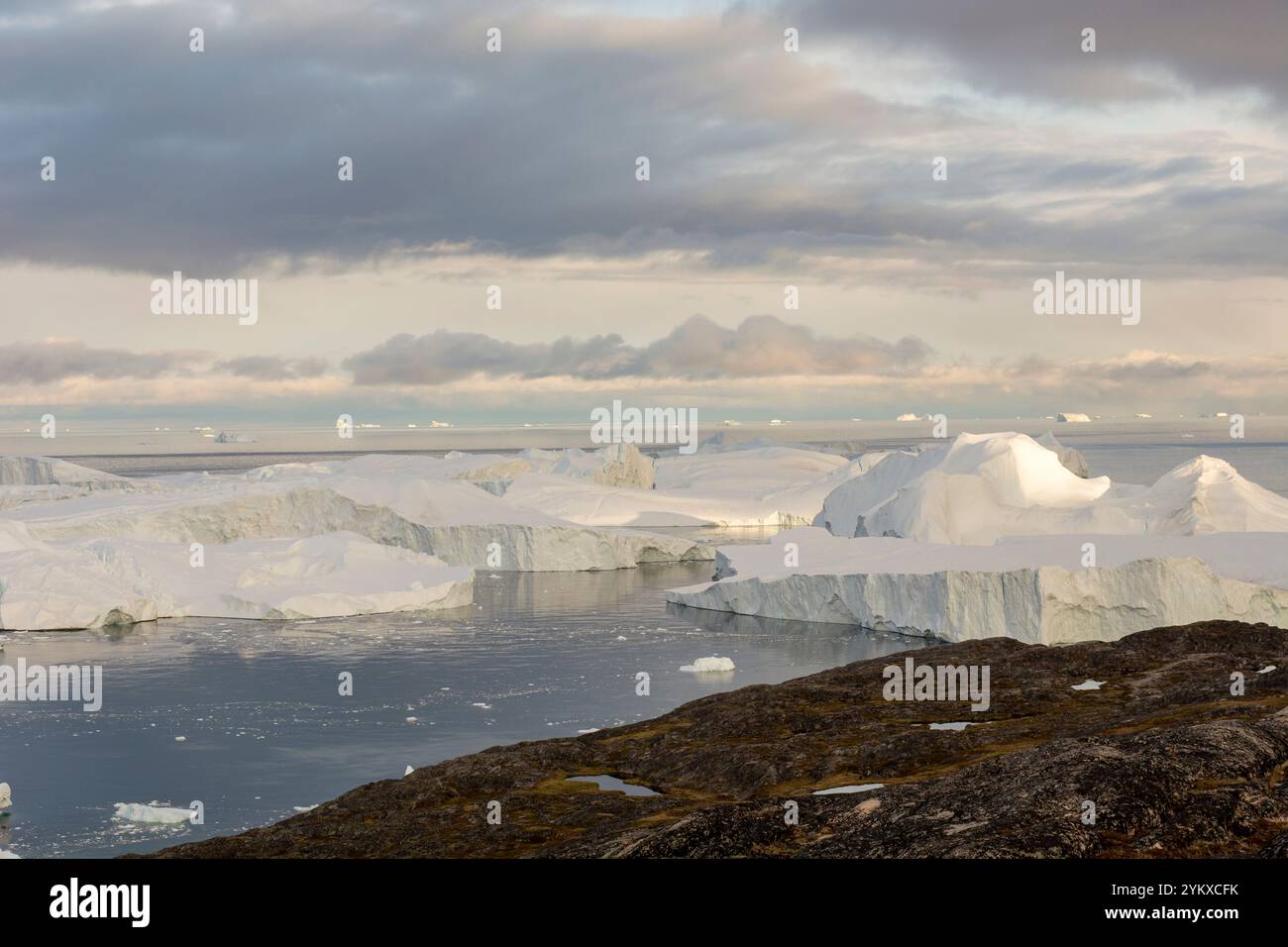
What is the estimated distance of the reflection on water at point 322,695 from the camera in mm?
27734

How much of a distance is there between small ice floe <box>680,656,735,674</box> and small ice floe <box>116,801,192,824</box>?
763 inches

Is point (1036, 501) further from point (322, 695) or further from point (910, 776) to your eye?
point (910, 776)

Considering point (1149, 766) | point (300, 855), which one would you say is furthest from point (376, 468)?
point (1149, 766)

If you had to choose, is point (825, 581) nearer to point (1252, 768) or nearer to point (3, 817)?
point (3, 817)

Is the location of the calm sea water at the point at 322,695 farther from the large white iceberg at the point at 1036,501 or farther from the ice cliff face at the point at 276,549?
the large white iceberg at the point at 1036,501

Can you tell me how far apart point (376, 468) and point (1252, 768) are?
307 ft

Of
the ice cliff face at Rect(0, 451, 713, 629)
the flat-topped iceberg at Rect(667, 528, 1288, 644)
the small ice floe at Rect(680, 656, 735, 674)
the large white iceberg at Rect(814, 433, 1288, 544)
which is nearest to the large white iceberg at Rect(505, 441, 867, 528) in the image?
the ice cliff face at Rect(0, 451, 713, 629)

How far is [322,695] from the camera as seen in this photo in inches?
1501

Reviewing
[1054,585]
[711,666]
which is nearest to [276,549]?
[711,666]

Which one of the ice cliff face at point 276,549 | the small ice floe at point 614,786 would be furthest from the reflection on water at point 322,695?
the small ice floe at point 614,786

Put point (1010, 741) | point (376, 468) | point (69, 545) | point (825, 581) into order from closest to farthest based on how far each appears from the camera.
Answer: point (1010, 741) < point (825, 581) < point (69, 545) < point (376, 468)

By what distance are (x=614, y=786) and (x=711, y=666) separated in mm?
16663

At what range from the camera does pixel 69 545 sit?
56.5m

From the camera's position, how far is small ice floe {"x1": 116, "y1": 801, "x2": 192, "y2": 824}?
83.0ft
